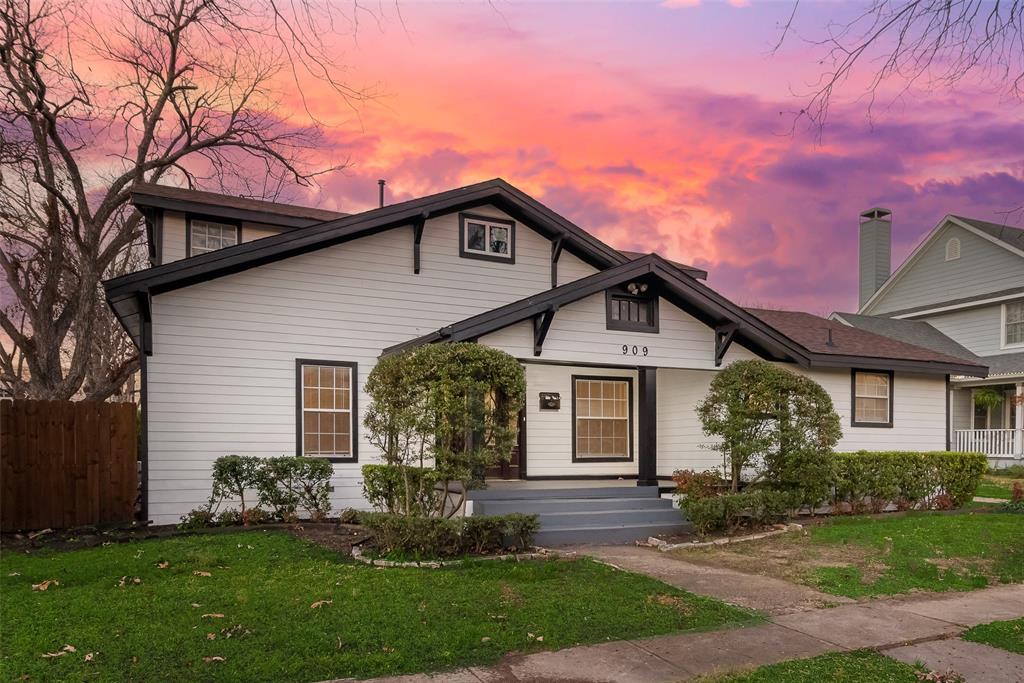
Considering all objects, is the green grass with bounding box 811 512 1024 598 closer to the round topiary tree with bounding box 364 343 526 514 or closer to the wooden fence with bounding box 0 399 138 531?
the round topiary tree with bounding box 364 343 526 514

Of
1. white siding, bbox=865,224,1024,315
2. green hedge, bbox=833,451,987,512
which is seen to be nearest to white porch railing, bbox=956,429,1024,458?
white siding, bbox=865,224,1024,315

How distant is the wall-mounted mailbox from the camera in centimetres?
1479

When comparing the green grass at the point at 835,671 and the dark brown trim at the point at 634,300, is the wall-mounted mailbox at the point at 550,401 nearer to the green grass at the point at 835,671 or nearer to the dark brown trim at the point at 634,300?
the dark brown trim at the point at 634,300

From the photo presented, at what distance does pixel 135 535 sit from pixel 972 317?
26693 mm

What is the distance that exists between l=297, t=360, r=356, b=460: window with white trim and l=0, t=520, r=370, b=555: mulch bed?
1.42 metres

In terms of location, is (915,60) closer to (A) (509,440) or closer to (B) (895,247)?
(A) (509,440)

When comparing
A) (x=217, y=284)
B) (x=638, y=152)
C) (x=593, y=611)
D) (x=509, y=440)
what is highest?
(x=638, y=152)

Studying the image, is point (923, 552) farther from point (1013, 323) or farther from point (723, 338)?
point (1013, 323)

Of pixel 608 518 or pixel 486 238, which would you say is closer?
pixel 608 518

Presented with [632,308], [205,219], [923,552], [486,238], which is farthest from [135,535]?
[923,552]

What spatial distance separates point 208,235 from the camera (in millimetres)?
13617

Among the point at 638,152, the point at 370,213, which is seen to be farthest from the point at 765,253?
the point at 370,213

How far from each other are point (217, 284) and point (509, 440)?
606 centimetres

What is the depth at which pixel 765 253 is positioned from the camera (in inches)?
601
